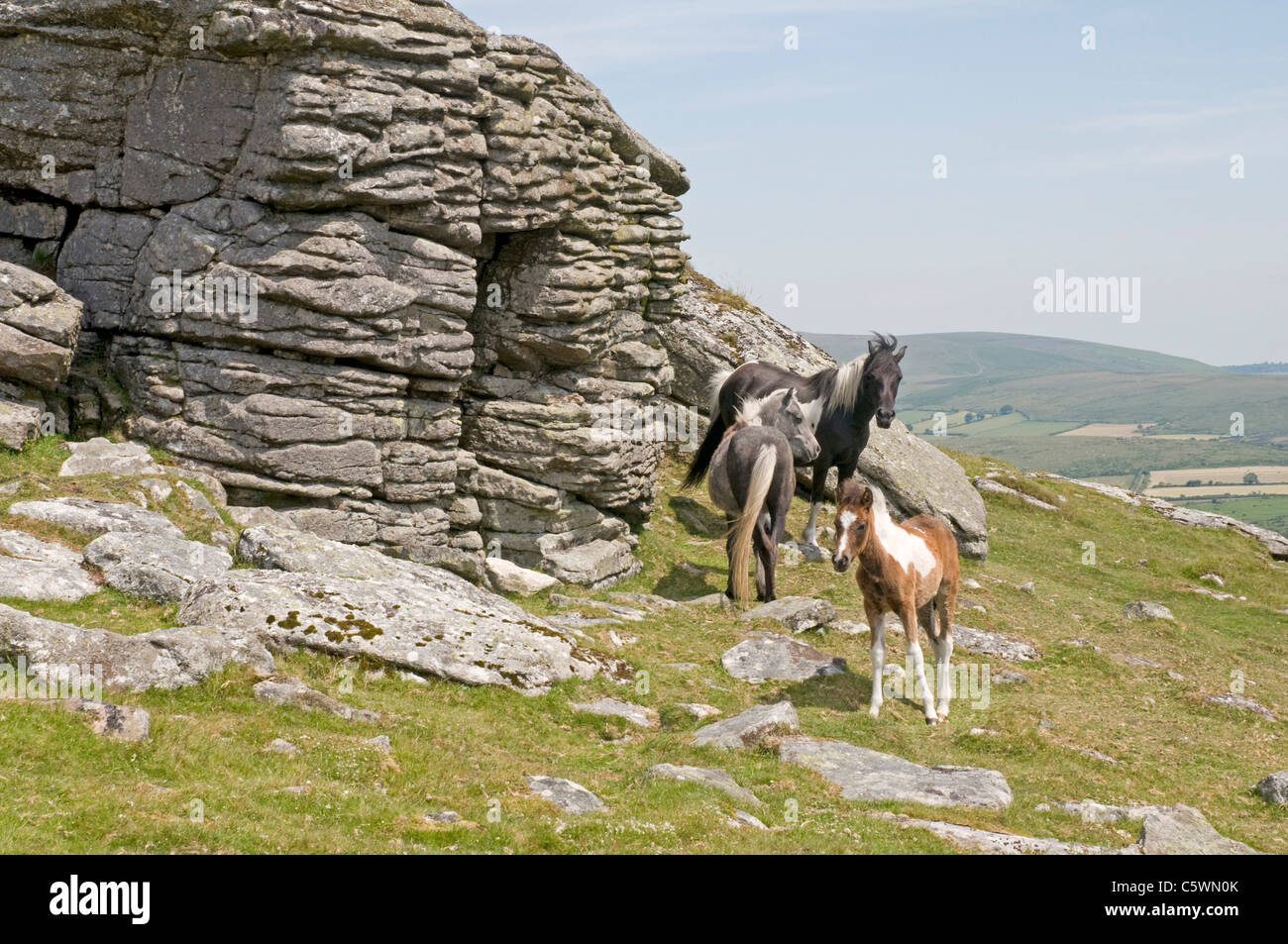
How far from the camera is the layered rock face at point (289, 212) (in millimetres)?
22719

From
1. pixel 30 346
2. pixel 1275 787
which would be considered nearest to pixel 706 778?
pixel 1275 787

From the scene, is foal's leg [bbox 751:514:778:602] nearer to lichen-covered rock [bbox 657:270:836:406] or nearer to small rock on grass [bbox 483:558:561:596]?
small rock on grass [bbox 483:558:561:596]

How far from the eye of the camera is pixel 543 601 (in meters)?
24.2

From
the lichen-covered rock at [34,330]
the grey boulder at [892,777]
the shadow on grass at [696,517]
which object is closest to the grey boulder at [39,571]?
the lichen-covered rock at [34,330]

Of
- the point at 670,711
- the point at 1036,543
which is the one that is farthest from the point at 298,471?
the point at 1036,543

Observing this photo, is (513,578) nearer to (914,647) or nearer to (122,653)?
(914,647)

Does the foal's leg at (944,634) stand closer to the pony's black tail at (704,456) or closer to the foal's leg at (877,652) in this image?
the foal's leg at (877,652)

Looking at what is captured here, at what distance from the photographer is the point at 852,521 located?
17.0 m

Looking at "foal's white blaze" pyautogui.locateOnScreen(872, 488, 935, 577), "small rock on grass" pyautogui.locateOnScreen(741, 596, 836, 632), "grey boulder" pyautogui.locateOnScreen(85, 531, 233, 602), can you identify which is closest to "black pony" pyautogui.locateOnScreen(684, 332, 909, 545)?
"small rock on grass" pyautogui.locateOnScreen(741, 596, 836, 632)

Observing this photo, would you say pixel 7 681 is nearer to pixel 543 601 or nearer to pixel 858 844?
pixel 858 844

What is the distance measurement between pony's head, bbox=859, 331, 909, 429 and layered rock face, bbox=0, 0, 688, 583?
911 cm

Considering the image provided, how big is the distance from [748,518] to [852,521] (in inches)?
264

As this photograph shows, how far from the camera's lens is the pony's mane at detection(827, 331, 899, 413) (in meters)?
27.6

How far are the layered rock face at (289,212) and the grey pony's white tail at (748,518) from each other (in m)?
6.12
